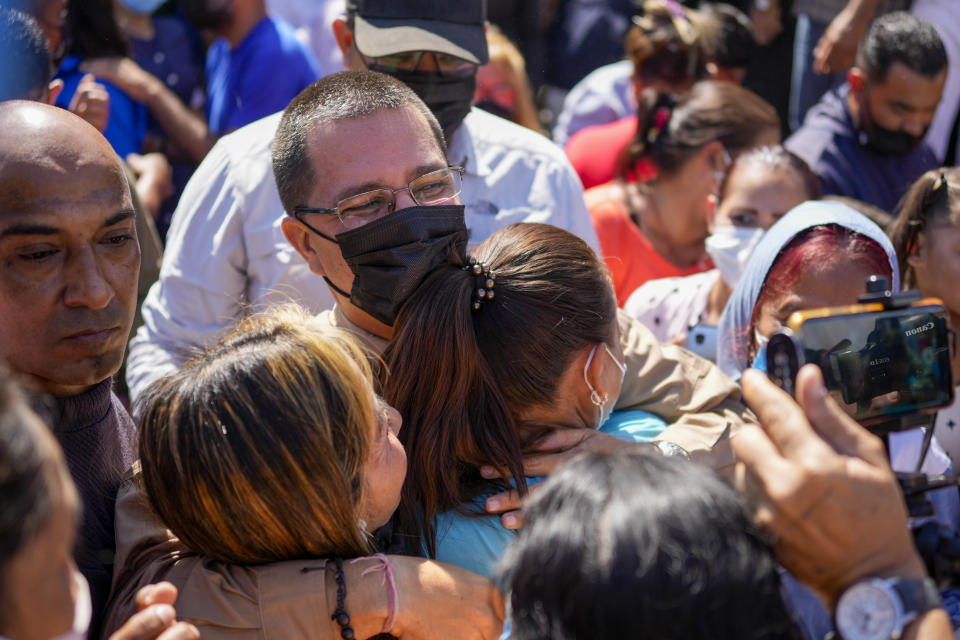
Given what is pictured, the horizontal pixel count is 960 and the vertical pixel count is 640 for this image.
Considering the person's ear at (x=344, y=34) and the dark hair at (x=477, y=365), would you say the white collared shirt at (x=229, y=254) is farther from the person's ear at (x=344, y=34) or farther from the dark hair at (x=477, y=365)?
the dark hair at (x=477, y=365)

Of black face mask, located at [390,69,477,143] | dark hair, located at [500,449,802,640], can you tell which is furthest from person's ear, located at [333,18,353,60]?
dark hair, located at [500,449,802,640]

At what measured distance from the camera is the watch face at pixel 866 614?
47.4 inches

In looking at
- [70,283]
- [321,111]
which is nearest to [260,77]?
[321,111]

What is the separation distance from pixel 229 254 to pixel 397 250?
1.01 metres

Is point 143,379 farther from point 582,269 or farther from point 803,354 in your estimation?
point 803,354

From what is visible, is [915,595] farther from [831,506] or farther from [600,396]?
[600,396]

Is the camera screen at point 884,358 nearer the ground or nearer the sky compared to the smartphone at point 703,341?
nearer the sky

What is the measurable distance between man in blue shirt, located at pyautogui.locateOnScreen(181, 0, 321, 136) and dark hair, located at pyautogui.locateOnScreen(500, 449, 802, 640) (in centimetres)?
333

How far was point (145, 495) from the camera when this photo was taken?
178 cm

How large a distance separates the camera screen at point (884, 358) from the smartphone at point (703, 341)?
1574 millimetres

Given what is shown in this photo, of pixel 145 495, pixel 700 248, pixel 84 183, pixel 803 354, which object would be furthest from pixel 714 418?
pixel 700 248

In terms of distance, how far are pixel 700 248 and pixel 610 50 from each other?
7.95 feet

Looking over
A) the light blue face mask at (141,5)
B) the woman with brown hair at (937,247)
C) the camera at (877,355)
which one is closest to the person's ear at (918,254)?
the woman with brown hair at (937,247)

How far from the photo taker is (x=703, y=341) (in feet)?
10.5
